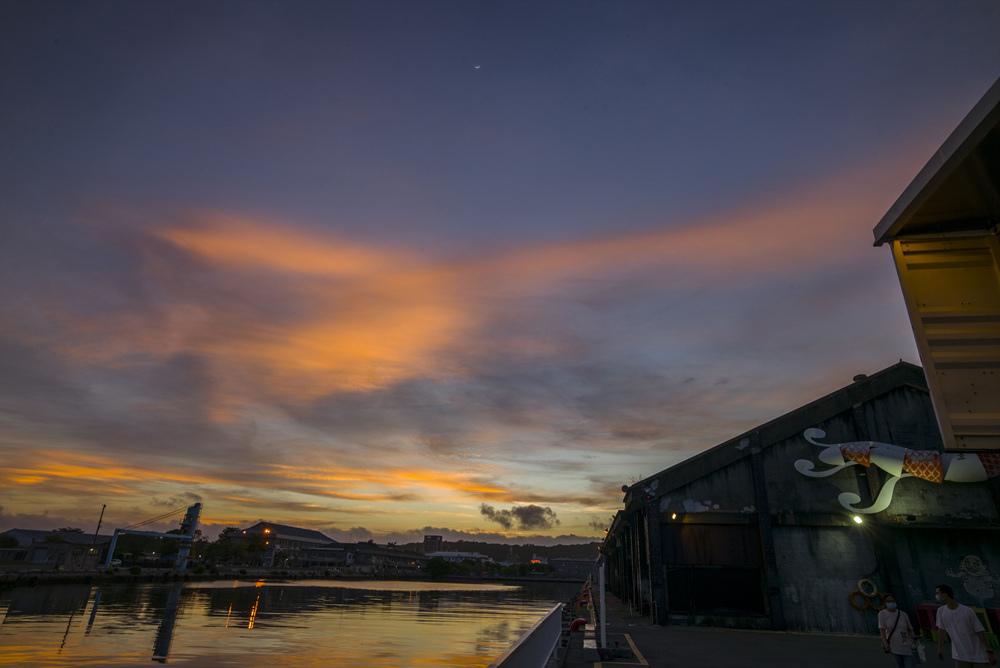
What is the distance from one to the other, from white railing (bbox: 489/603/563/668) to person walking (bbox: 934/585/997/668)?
657 cm

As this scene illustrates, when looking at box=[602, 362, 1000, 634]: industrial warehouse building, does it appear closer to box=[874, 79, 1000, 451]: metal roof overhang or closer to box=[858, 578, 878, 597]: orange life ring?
box=[858, 578, 878, 597]: orange life ring

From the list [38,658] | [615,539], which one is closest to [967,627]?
[38,658]

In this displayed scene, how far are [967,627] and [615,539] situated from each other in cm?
4092

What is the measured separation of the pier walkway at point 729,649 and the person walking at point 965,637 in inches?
235

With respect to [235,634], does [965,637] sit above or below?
above

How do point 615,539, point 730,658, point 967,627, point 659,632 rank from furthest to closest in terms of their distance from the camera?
point 615,539, point 659,632, point 730,658, point 967,627

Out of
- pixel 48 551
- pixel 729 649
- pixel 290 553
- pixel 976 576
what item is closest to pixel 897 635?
pixel 729 649

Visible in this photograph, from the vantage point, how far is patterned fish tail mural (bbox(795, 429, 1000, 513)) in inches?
842

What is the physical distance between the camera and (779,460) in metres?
23.5

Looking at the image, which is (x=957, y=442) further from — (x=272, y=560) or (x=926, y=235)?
(x=272, y=560)

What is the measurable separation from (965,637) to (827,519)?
1524 centimetres

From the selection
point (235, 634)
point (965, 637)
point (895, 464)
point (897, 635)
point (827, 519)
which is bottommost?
point (235, 634)

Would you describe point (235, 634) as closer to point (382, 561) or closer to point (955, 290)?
point (955, 290)

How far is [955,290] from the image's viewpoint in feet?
16.1
